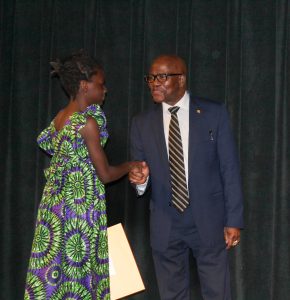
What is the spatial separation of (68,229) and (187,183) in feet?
2.44

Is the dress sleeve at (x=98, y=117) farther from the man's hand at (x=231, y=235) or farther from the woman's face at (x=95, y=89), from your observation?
the man's hand at (x=231, y=235)

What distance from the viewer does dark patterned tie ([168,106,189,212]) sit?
9.25 feet

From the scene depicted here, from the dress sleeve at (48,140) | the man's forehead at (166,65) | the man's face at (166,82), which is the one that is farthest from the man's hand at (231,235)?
the dress sleeve at (48,140)

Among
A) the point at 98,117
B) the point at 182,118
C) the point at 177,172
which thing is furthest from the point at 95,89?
the point at 177,172

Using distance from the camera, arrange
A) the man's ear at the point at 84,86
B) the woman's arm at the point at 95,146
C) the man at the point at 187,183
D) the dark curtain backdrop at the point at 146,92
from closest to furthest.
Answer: the woman's arm at the point at 95,146 < the man's ear at the point at 84,86 < the man at the point at 187,183 < the dark curtain backdrop at the point at 146,92

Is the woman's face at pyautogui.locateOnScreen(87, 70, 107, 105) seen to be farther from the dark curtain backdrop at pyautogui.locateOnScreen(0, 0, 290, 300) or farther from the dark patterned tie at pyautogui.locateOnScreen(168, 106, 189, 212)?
the dark curtain backdrop at pyautogui.locateOnScreen(0, 0, 290, 300)

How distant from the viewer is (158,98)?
2.87 m

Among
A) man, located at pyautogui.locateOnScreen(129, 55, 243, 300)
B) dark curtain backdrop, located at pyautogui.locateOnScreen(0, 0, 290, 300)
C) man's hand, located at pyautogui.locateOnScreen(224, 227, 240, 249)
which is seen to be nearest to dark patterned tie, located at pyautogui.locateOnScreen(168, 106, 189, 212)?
man, located at pyautogui.locateOnScreen(129, 55, 243, 300)

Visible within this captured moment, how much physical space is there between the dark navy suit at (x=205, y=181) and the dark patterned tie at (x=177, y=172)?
0.03 metres

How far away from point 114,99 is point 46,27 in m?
0.80

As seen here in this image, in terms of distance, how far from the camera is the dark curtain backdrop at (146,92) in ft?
10.8

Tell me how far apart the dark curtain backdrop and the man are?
1.82ft

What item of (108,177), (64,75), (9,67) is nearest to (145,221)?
(108,177)

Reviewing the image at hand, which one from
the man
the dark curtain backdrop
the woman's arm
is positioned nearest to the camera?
the woman's arm
